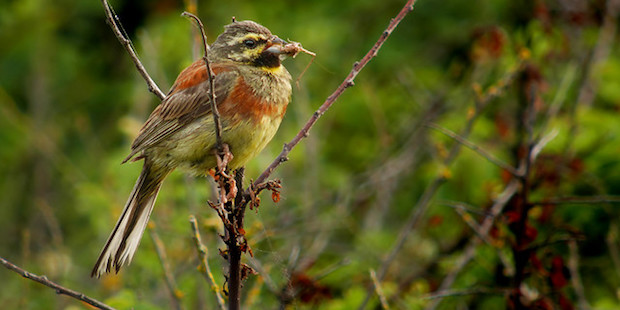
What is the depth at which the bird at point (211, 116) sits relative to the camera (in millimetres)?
3785

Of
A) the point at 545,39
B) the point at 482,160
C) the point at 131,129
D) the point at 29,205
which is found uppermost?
the point at 29,205

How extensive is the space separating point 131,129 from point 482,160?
2854 mm

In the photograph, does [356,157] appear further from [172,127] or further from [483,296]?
[172,127]

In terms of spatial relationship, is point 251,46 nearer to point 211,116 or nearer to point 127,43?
point 211,116

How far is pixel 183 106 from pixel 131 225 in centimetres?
74

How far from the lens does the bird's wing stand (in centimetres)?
402

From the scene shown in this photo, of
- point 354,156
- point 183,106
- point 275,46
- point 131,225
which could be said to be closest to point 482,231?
point 275,46

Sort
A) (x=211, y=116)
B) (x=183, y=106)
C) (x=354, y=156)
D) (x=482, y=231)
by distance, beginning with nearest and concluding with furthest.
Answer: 1. (x=211, y=116)
2. (x=183, y=106)
3. (x=482, y=231)
4. (x=354, y=156)

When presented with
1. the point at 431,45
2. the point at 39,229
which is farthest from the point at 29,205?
the point at 431,45

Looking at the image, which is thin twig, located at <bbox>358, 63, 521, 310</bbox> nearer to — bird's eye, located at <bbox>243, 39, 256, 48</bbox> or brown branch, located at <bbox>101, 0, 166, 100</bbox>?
bird's eye, located at <bbox>243, 39, 256, 48</bbox>

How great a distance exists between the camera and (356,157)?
7824 millimetres

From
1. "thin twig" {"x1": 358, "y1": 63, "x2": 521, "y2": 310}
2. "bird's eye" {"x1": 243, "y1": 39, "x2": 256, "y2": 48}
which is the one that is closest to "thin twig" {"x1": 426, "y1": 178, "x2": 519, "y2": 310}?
"thin twig" {"x1": 358, "y1": 63, "x2": 521, "y2": 310}

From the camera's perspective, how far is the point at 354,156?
25.8ft

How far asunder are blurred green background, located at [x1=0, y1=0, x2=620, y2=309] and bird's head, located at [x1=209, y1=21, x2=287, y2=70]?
0.25 meters
